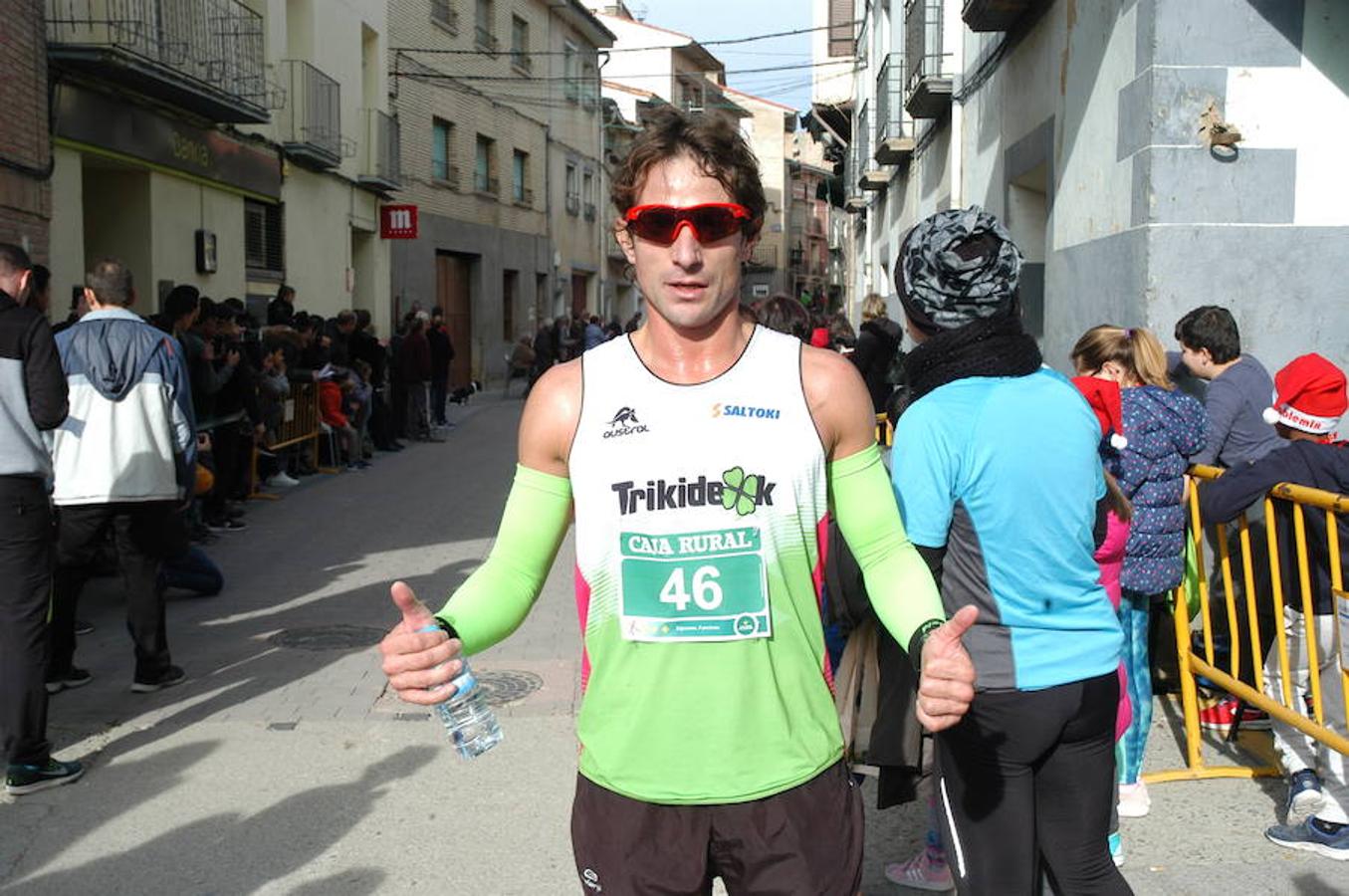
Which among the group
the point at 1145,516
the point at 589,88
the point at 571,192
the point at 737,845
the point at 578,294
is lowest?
the point at 737,845

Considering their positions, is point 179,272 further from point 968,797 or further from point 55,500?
point 968,797

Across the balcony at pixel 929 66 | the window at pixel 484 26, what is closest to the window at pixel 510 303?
the window at pixel 484 26

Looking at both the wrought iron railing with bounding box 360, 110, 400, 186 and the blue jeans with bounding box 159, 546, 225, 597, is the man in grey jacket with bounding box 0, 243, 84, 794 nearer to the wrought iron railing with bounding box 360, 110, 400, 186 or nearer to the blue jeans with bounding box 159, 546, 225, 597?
the blue jeans with bounding box 159, 546, 225, 597

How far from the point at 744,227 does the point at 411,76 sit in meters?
23.5

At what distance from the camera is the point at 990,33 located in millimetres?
11188

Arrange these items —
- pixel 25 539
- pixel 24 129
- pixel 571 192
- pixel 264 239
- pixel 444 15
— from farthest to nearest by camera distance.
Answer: pixel 571 192 → pixel 444 15 → pixel 264 239 → pixel 24 129 → pixel 25 539

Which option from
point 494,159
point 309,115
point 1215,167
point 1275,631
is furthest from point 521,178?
point 1275,631

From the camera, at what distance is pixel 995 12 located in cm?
969

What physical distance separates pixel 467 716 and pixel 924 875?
2.24 meters

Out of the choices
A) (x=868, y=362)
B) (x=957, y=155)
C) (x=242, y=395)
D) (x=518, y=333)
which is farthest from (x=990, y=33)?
(x=518, y=333)

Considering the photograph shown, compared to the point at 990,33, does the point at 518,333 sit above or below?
below

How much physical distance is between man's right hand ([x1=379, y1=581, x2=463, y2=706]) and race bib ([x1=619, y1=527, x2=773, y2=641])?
332 mm

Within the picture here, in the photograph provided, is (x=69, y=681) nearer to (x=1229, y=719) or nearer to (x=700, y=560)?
(x=700, y=560)

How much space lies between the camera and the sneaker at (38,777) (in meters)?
4.59
